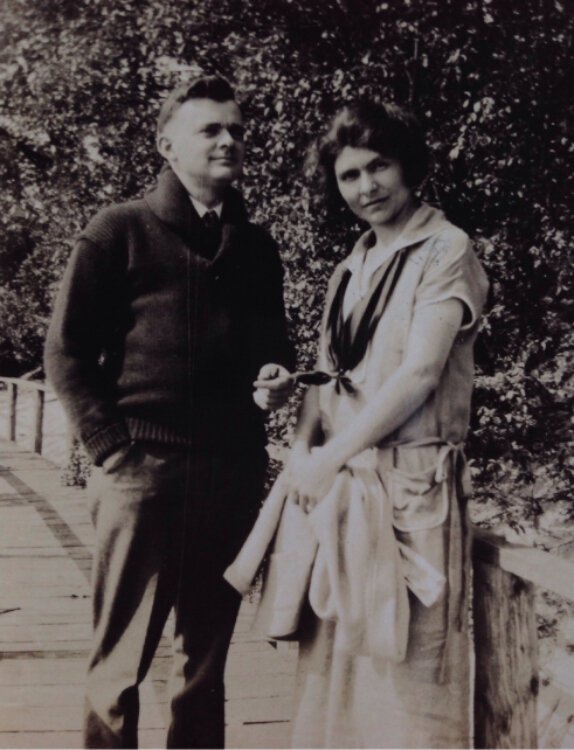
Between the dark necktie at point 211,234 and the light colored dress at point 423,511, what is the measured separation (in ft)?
1.43

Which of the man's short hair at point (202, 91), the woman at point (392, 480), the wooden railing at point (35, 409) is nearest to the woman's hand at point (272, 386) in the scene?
the woman at point (392, 480)

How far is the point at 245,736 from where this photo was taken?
87.5 inches

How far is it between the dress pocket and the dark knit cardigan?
47 centimetres

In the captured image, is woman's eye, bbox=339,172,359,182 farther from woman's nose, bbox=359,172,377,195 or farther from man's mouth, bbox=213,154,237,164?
man's mouth, bbox=213,154,237,164

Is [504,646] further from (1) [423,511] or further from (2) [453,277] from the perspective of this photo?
(2) [453,277]

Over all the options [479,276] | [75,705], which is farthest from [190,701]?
[479,276]

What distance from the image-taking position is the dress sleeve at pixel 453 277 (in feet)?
4.83

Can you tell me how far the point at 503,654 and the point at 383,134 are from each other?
1.07 m

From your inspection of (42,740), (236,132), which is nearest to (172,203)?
(236,132)

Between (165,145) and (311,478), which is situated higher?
(165,145)

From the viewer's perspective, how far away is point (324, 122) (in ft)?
11.1

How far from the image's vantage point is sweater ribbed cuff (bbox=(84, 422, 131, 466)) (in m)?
1.70

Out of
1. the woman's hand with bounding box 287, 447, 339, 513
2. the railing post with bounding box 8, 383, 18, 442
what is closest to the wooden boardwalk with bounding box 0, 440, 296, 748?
the woman's hand with bounding box 287, 447, 339, 513

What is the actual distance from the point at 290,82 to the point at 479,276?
7.29 ft
